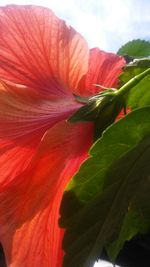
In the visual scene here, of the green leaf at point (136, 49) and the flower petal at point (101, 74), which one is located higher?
the flower petal at point (101, 74)

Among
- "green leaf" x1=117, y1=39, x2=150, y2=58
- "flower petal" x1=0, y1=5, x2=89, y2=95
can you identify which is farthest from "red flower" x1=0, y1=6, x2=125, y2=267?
"green leaf" x1=117, y1=39, x2=150, y2=58

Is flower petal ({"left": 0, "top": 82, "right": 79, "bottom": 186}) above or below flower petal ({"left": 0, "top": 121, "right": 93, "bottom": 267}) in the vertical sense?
above

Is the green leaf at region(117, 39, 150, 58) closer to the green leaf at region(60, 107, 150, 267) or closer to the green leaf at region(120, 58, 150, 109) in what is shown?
the green leaf at region(120, 58, 150, 109)

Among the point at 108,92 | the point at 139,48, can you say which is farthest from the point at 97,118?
the point at 139,48

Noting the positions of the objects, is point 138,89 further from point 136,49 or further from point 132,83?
point 136,49

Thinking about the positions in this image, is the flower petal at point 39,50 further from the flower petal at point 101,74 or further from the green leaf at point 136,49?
the green leaf at point 136,49

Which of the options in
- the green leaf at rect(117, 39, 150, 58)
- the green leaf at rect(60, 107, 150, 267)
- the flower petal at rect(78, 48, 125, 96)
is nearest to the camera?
the green leaf at rect(60, 107, 150, 267)

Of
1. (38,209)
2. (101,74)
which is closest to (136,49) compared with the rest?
(101,74)

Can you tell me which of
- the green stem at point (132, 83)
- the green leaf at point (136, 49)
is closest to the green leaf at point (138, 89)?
the green stem at point (132, 83)
